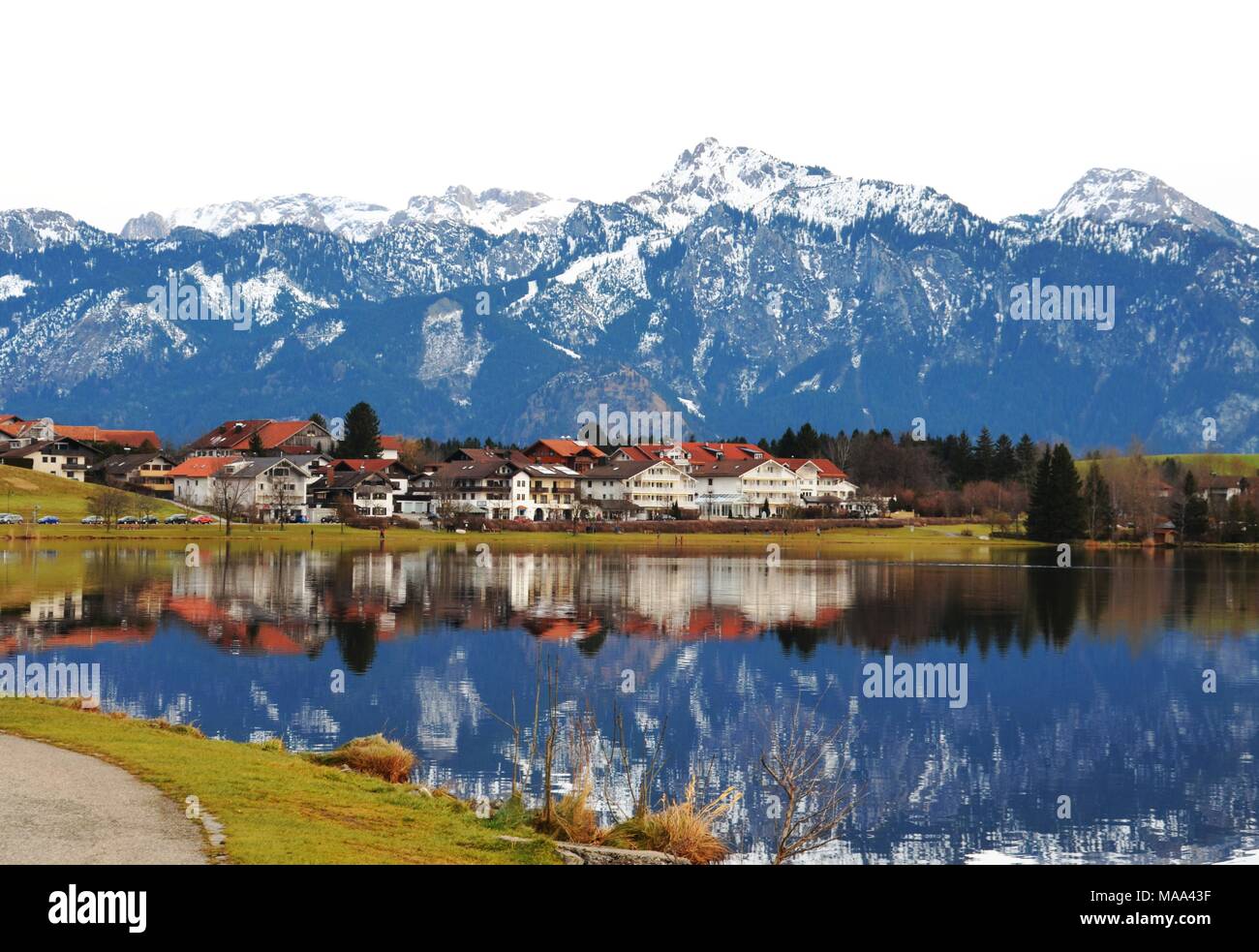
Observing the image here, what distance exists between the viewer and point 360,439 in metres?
168

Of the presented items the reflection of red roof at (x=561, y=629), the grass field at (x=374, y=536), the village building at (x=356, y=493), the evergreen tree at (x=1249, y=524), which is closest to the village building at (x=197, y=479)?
the grass field at (x=374, y=536)

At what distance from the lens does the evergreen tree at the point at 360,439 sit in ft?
547

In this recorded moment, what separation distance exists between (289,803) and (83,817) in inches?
110

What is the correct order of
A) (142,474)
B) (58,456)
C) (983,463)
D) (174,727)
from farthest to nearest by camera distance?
(983,463), (58,456), (142,474), (174,727)

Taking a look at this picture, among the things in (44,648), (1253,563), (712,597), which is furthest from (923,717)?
(1253,563)

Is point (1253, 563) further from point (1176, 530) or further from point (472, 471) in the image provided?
point (472, 471)

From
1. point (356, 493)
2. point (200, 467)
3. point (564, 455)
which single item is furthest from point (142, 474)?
point (564, 455)

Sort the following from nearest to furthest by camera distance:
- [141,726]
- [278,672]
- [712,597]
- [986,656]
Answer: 1. [141,726]
2. [278,672]
3. [986,656]
4. [712,597]

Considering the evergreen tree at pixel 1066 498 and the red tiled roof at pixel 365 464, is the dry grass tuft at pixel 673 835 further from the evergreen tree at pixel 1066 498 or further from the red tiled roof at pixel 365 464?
the red tiled roof at pixel 365 464

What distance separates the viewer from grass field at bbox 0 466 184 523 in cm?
12081

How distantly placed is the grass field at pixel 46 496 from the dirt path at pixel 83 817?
10689 cm

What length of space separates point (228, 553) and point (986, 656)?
203 feet

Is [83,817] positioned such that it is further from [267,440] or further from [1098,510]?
[267,440]

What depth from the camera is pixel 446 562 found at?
88.4 meters
